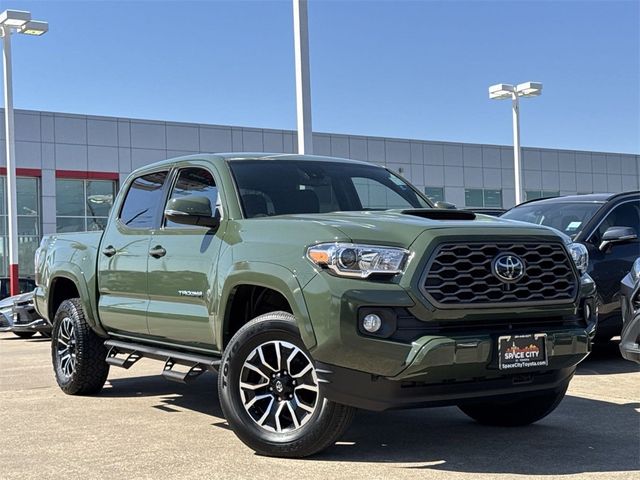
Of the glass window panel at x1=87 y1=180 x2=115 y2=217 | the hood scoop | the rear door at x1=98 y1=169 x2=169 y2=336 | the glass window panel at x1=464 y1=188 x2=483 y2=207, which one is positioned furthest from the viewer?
the glass window panel at x1=464 y1=188 x2=483 y2=207

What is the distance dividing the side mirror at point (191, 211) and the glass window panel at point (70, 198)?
27.9 m

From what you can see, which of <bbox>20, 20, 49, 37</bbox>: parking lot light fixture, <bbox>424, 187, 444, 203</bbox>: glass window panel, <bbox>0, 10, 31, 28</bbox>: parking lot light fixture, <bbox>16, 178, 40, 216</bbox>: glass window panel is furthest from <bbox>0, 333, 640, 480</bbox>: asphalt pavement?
<bbox>424, 187, 444, 203</bbox>: glass window panel

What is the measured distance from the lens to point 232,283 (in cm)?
545

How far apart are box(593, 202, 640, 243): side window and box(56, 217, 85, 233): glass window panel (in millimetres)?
25915

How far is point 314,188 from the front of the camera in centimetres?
633

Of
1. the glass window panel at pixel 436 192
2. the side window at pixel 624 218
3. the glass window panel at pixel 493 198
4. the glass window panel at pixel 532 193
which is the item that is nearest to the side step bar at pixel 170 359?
the side window at pixel 624 218

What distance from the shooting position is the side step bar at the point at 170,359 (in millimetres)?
5879

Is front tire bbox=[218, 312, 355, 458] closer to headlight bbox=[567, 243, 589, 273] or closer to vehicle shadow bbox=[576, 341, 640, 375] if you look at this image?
headlight bbox=[567, 243, 589, 273]

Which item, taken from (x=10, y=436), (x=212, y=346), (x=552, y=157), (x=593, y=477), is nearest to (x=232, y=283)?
(x=212, y=346)

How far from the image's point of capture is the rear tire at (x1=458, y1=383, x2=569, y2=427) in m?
5.86

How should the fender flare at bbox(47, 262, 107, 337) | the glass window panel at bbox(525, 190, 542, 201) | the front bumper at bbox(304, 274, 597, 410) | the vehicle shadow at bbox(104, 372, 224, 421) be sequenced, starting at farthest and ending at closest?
the glass window panel at bbox(525, 190, 542, 201), the fender flare at bbox(47, 262, 107, 337), the vehicle shadow at bbox(104, 372, 224, 421), the front bumper at bbox(304, 274, 597, 410)

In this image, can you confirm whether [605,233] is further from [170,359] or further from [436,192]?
[436,192]

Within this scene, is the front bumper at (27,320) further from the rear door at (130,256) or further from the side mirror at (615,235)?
the side mirror at (615,235)

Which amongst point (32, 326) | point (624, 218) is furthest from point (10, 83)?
point (624, 218)
